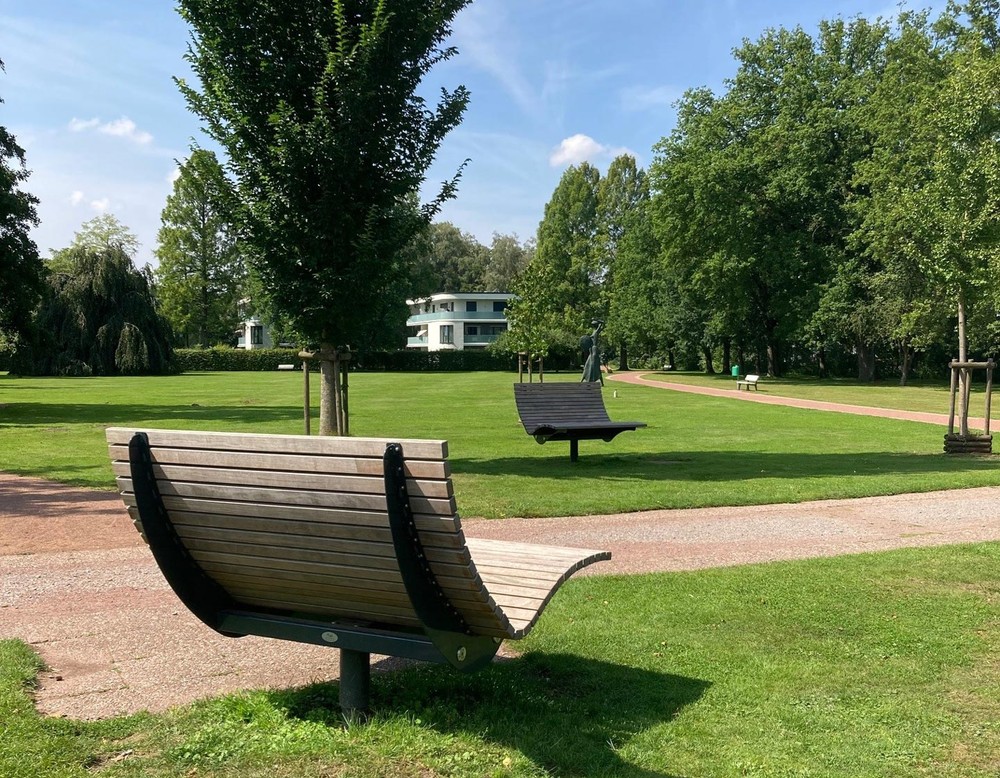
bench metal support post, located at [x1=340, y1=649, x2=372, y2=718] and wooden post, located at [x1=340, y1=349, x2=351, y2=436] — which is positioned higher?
wooden post, located at [x1=340, y1=349, x2=351, y2=436]

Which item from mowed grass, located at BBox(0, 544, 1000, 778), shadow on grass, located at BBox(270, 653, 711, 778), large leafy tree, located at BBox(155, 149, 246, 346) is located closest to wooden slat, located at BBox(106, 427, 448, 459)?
mowed grass, located at BBox(0, 544, 1000, 778)

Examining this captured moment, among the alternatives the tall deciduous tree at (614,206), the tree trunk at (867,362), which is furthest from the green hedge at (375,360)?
the tree trunk at (867,362)

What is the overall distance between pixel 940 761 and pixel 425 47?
1024 centimetres

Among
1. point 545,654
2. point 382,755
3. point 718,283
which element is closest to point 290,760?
point 382,755

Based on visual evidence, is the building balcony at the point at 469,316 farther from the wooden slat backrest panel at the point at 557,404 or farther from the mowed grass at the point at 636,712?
the mowed grass at the point at 636,712

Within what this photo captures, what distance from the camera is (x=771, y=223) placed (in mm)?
48156

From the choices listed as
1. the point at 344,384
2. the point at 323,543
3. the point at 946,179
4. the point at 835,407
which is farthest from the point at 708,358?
the point at 323,543

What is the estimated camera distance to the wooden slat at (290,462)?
274 centimetres

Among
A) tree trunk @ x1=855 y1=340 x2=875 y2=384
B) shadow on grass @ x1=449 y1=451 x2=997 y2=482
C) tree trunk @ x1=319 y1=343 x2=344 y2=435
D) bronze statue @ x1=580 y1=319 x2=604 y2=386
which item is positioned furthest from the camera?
tree trunk @ x1=855 y1=340 x2=875 y2=384

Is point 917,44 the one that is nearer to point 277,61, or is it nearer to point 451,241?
point 277,61

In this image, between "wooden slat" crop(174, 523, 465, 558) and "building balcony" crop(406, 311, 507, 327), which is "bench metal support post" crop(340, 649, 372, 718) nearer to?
"wooden slat" crop(174, 523, 465, 558)

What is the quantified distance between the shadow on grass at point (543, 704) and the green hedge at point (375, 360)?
207 feet

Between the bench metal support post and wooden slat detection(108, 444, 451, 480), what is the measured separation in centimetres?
100

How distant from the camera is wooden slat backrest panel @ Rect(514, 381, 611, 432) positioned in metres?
12.4
